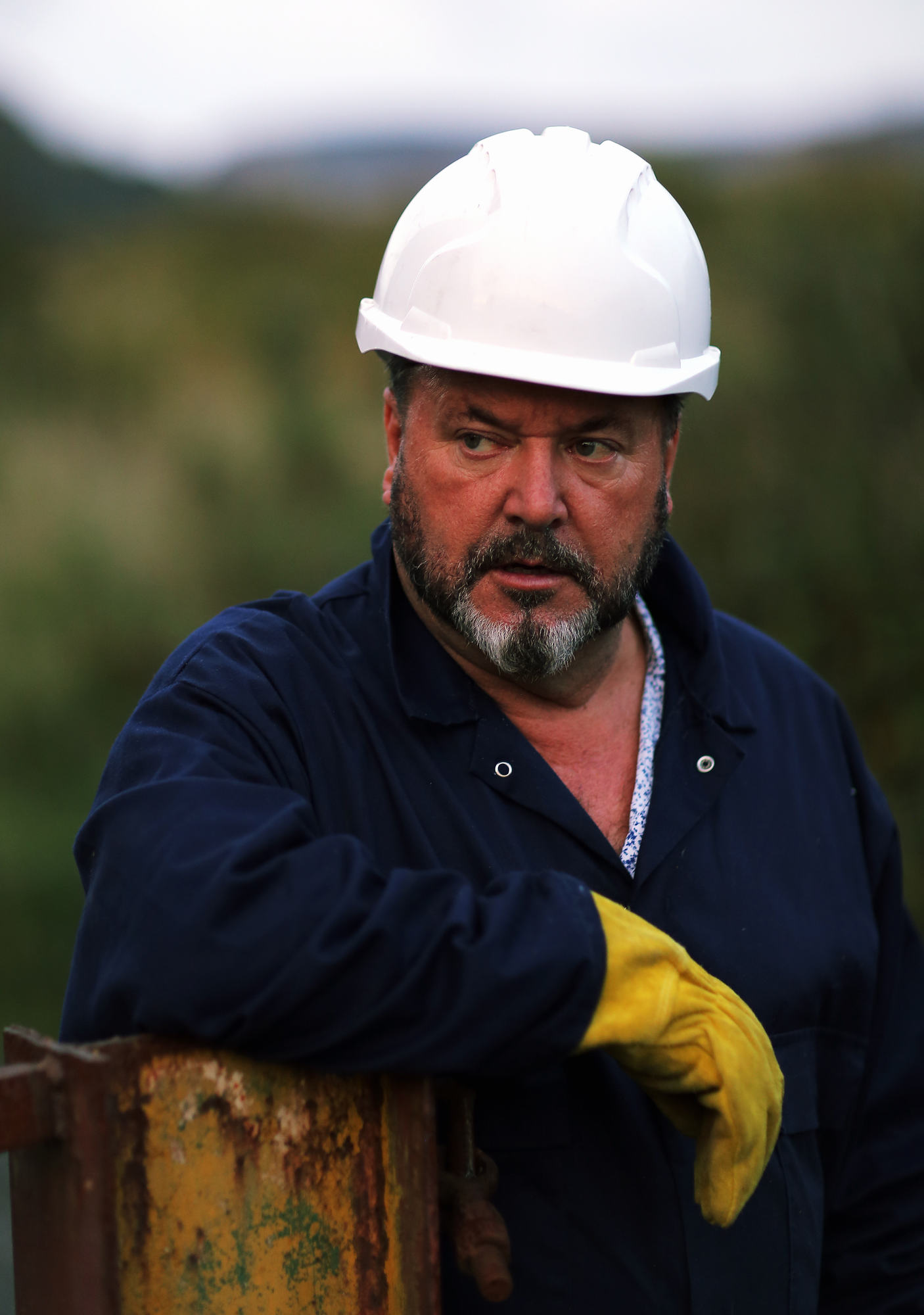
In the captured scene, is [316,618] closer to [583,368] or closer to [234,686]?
[234,686]

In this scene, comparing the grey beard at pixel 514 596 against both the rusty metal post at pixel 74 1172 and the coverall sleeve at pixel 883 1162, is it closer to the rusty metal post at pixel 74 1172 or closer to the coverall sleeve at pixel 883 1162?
the coverall sleeve at pixel 883 1162

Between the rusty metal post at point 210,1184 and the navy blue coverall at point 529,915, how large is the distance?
0.23ft

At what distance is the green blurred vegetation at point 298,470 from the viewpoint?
6.01 metres

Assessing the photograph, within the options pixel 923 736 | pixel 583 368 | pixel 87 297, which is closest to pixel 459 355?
pixel 583 368

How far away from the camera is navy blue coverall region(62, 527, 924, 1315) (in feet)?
4.79

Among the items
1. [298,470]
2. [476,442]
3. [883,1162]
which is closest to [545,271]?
[476,442]

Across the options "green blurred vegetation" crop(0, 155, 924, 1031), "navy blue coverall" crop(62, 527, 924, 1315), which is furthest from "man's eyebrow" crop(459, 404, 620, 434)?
"green blurred vegetation" crop(0, 155, 924, 1031)

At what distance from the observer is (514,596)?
2.03 metres

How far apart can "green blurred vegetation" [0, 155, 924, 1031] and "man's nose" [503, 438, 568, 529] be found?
13.5 ft

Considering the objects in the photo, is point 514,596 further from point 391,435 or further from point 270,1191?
point 270,1191

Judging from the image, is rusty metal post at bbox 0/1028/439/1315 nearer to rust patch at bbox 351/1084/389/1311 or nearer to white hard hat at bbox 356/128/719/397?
rust patch at bbox 351/1084/389/1311

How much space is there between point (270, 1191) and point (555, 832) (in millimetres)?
668

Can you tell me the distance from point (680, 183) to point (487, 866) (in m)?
10.5

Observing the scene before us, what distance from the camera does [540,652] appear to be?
205 cm
